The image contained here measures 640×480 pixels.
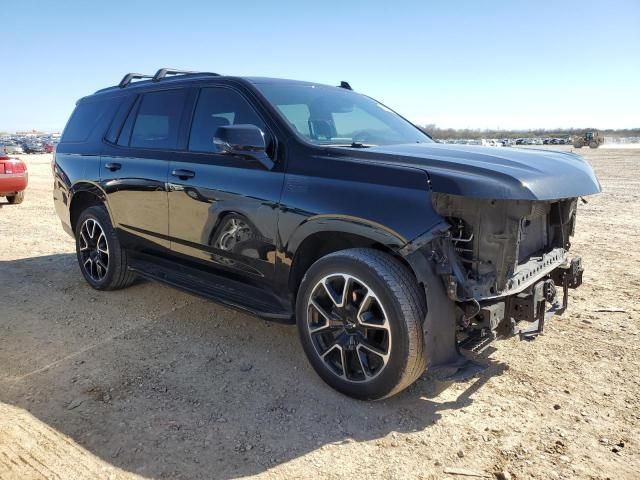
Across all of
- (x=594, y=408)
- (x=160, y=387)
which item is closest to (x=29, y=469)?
(x=160, y=387)

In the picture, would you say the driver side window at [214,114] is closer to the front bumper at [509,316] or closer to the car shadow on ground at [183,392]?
the car shadow on ground at [183,392]

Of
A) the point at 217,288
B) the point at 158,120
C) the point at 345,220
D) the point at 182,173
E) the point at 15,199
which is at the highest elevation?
the point at 158,120

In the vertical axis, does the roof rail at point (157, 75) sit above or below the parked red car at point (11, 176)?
above

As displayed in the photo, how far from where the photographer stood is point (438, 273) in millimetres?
2713

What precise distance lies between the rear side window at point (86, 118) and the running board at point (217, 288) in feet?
5.11

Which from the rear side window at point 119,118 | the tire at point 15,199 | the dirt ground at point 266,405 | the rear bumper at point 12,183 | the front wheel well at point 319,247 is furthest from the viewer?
the tire at point 15,199

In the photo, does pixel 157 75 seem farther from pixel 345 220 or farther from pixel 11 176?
pixel 11 176

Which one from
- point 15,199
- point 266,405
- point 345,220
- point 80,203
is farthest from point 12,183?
point 345,220

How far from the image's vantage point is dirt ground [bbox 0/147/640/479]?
Answer: 8.30 feet

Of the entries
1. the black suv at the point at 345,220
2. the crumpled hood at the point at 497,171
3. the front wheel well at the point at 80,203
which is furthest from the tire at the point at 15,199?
the crumpled hood at the point at 497,171

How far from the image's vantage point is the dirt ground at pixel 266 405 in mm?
2529

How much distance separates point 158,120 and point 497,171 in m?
3.01

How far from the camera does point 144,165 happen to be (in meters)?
4.35

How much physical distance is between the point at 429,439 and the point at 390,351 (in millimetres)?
A: 507
